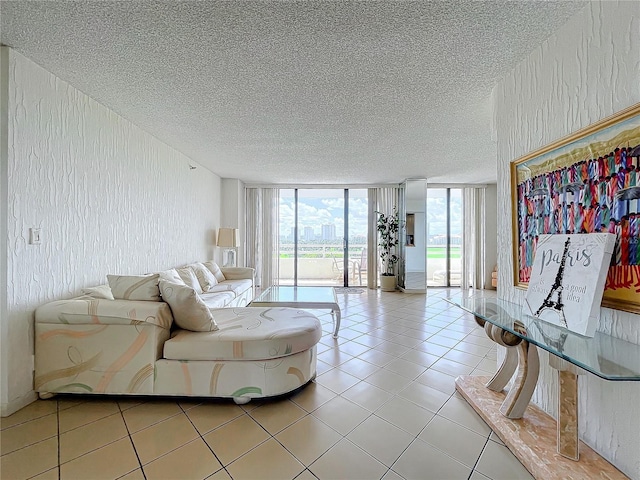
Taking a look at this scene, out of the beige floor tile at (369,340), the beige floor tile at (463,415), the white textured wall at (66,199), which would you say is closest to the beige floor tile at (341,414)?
the beige floor tile at (463,415)

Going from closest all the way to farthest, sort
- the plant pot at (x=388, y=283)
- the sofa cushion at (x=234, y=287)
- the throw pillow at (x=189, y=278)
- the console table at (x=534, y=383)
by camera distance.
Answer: the console table at (x=534, y=383) < the throw pillow at (x=189, y=278) < the sofa cushion at (x=234, y=287) < the plant pot at (x=388, y=283)

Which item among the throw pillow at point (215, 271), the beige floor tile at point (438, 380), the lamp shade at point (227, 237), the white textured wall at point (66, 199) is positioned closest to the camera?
the white textured wall at point (66, 199)

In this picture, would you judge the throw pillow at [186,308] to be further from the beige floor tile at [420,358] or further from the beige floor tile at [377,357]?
the beige floor tile at [420,358]

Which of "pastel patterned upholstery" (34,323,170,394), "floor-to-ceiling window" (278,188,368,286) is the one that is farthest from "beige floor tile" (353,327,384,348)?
"floor-to-ceiling window" (278,188,368,286)

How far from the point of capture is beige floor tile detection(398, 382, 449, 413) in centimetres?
201

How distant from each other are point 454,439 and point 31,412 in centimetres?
275

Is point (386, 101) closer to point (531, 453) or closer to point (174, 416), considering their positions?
point (531, 453)

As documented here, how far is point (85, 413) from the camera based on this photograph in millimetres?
1909

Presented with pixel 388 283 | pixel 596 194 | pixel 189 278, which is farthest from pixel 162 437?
pixel 388 283

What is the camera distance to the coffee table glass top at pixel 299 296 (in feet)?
11.4

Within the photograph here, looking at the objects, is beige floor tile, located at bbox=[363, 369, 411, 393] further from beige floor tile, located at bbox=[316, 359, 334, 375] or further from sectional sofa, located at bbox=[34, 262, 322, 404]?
sectional sofa, located at bbox=[34, 262, 322, 404]

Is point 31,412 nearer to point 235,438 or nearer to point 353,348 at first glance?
point 235,438

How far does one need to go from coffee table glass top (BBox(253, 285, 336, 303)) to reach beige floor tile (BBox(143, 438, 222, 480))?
6.17 feet

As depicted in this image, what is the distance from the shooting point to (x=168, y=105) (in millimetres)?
2664
